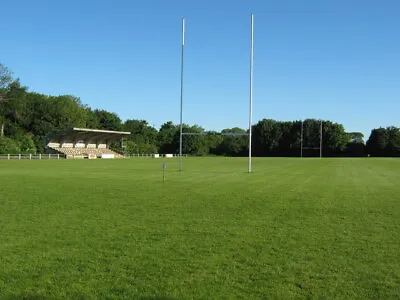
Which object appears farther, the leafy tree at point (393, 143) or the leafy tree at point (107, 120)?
the leafy tree at point (107, 120)

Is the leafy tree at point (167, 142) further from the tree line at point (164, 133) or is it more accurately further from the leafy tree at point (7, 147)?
the leafy tree at point (7, 147)

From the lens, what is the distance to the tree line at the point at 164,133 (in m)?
103

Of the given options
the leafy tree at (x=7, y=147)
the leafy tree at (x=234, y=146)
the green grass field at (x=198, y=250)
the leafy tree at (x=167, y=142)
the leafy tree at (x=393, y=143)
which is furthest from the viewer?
the leafy tree at (x=167, y=142)

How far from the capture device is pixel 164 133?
142750 mm

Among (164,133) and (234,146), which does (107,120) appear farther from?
(234,146)

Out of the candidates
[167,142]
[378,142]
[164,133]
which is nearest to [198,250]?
[378,142]

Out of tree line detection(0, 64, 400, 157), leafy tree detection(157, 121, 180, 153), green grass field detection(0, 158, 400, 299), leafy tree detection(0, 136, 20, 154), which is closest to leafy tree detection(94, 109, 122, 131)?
tree line detection(0, 64, 400, 157)

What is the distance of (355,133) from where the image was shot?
17688 cm

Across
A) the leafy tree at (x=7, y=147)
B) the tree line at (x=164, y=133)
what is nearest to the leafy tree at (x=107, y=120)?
the tree line at (x=164, y=133)

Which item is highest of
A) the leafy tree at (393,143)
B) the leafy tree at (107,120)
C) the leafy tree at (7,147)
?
the leafy tree at (107,120)

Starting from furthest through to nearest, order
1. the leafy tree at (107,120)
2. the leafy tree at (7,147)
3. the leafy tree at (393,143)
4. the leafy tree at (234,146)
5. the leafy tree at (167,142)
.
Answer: the leafy tree at (167,142) → the leafy tree at (107,120) → the leafy tree at (234,146) → the leafy tree at (393,143) → the leafy tree at (7,147)

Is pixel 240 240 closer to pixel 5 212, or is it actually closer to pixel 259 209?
pixel 259 209

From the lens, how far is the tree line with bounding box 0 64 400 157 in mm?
102562

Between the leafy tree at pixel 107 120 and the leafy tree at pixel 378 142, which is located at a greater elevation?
the leafy tree at pixel 107 120
